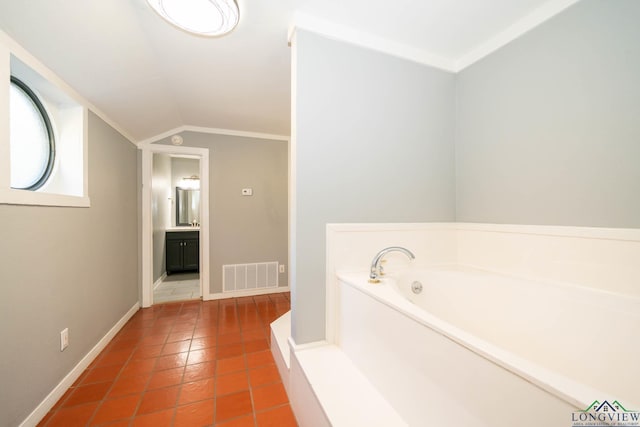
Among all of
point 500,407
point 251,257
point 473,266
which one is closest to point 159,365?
point 251,257

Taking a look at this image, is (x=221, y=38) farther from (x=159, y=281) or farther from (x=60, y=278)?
(x=159, y=281)

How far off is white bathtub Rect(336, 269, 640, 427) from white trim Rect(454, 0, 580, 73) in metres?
1.51

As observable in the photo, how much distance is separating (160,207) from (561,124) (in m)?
4.53

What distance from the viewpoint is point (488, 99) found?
63.7 inches

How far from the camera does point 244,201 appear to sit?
3127mm

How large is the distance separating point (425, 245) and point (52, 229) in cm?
240

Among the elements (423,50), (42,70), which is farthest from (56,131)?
(423,50)

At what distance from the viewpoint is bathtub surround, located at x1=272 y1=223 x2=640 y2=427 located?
62cm

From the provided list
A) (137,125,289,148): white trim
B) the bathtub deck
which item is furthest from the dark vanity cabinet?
the bathtub deck

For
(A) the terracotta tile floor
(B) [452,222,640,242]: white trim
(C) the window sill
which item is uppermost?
Result: (C) the window sill

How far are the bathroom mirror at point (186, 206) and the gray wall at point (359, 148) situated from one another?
4.14 meters

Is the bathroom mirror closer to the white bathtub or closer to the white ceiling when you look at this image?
the white ceiling

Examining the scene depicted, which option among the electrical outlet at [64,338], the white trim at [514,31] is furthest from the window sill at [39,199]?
the white trim at [514,31]

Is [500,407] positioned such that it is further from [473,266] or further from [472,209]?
[472,209]
